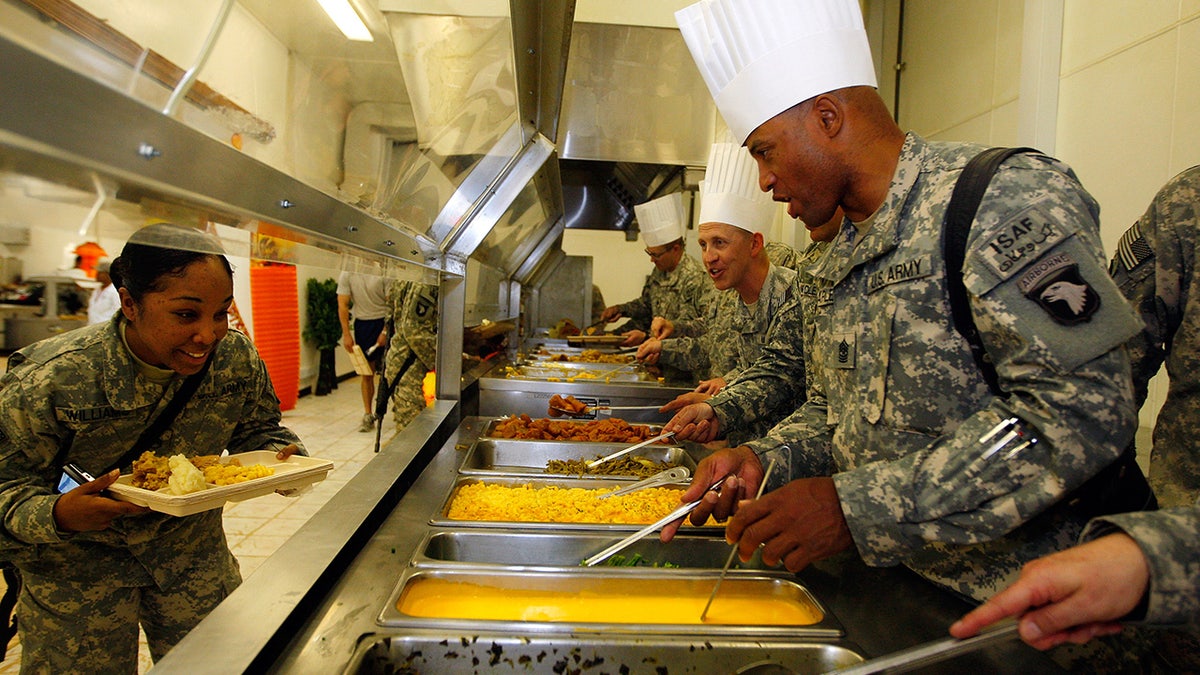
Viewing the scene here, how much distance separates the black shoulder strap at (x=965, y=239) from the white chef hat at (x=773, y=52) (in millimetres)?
302

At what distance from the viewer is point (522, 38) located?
1.56 metres

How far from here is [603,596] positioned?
1.21 metres

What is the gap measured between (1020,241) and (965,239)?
10cm

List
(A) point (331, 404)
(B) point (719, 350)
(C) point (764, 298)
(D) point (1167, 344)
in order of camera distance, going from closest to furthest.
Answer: (D) point (1167, 344)
(C) point (764, 298)
(B) point (719, 350)
(A) point (331, 404)

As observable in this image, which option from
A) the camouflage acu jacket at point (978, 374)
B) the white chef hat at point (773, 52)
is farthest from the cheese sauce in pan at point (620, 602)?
the white chef hat at point (773, 52)

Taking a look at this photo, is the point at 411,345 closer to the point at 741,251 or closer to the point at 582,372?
the point at 582,372

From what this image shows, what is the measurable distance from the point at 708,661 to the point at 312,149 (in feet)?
3.21

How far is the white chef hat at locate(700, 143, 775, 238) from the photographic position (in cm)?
268

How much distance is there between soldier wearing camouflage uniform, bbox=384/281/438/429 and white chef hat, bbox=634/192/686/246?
1526mm

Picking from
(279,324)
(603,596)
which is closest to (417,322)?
(603,596)

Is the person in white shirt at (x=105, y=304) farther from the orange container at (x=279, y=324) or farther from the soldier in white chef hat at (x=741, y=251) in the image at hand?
the orange container at (x=279, y=324)

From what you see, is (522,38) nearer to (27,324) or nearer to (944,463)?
(27,324)

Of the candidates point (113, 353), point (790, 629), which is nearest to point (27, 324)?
Result: point (113, 353)

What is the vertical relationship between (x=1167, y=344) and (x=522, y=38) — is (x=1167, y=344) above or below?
below
